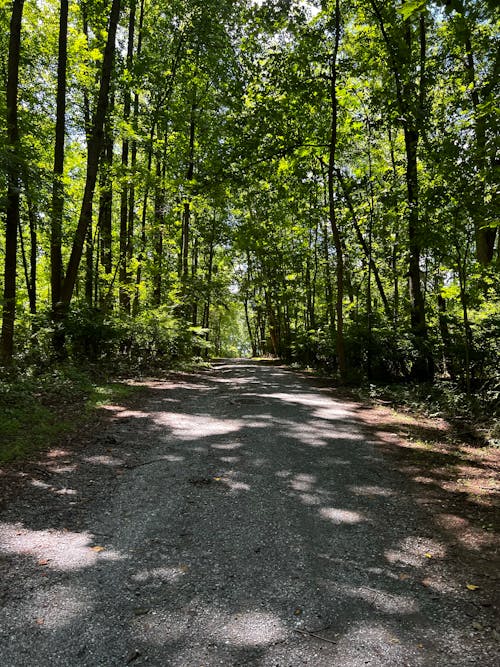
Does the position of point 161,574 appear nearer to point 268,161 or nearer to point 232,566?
point 232,566

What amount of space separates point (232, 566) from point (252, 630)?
0.67 metres

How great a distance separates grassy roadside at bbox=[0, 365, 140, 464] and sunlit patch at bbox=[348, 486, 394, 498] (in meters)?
4.05

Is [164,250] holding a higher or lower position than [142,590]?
higher

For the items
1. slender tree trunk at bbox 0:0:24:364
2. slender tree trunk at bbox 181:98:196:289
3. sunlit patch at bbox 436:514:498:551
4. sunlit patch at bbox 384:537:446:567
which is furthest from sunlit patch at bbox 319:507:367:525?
slender tree trunk at bbox 181:98:196:289

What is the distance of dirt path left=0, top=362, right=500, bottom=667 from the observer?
2324 mm

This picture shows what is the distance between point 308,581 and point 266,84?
13.3 meters

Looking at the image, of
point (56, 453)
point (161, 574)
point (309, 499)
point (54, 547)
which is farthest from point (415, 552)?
point (56, 453)

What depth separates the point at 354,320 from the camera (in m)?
15.1

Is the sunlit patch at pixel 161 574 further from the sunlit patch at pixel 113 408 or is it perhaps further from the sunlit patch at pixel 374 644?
the sunlit patch at pixel 113 408

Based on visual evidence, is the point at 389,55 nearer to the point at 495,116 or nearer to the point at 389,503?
the point at 495,116

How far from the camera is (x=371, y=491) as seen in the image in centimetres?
468

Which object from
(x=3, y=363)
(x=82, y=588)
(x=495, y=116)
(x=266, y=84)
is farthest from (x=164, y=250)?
(x=82, y=588)

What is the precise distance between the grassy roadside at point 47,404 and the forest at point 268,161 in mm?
1182

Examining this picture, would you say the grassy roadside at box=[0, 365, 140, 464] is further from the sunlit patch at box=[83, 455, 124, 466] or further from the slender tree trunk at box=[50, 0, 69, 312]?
the slender tree trunk at box=[50, 0, 69, 312]
